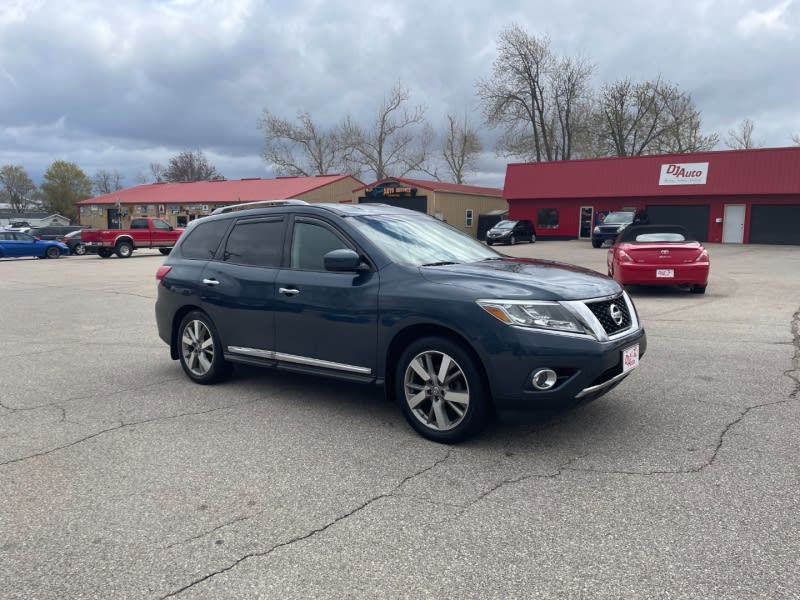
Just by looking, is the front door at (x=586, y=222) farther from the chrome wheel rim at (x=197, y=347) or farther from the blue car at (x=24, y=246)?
the chrome wheel rim at (x=197, y=347)

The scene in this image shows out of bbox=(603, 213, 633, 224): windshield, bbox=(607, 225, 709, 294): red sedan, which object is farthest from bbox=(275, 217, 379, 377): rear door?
bbox=(603, 213, 633, 224): windshield

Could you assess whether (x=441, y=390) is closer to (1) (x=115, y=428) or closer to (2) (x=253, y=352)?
(2) (x=253, y=352)

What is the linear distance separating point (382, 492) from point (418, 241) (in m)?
2.25

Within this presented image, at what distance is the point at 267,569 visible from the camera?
2.81 meters

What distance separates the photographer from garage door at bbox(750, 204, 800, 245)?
3134 cm

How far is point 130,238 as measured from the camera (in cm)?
3153

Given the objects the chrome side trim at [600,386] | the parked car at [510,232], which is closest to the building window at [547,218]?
the parked car at [510,232]

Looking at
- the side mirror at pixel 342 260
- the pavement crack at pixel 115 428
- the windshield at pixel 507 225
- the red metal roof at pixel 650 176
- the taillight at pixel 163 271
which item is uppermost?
the red metal roof at pixel 650 176

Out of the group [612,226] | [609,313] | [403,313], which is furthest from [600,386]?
[612,226]

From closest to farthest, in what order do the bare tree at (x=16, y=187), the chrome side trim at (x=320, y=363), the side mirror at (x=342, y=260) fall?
1. the side mirror at (x=342, y=260)
2. the chrome side trim at (x=320, y=363)
3. the bare tree at (x=16, y=187)

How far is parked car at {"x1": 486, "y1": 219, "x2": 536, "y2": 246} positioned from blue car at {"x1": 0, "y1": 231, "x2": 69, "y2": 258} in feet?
77.6

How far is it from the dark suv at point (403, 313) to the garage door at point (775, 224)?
31976mm

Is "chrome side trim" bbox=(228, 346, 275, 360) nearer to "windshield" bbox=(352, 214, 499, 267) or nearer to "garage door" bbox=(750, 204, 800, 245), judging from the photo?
"windshield" bbox=(352, 214, 499, 267)

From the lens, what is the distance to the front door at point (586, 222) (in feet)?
122
